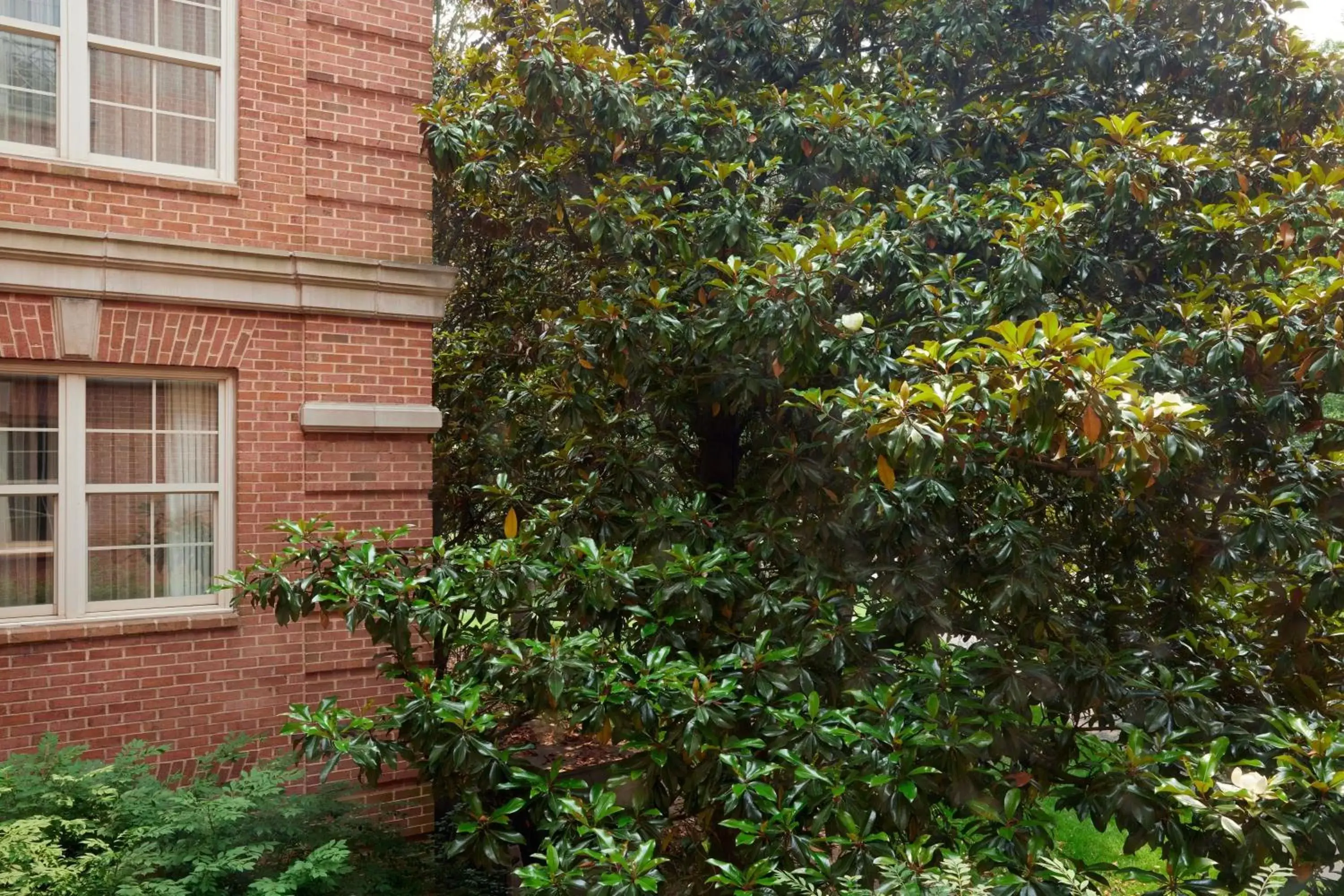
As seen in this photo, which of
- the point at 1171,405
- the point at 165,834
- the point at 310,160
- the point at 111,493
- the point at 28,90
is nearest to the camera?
the point at 1171,405

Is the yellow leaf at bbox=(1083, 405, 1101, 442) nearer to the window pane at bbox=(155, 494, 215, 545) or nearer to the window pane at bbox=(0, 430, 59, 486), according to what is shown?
the window pane at bbox=(155, 494, 215, 545)

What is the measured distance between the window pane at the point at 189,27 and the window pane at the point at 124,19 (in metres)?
0.08

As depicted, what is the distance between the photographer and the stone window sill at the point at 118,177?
725 cm

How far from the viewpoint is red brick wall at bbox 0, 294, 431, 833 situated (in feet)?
24.0

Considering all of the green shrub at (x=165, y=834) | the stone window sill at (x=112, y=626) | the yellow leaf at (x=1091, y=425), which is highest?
the yellow leaf at (x=1091, y=425)

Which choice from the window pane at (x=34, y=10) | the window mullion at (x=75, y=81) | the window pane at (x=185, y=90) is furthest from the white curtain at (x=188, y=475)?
the window pane at (x=34, y=10)

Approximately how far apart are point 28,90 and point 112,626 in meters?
3.93

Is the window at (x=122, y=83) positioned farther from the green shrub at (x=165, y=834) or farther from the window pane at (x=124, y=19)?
the green shrub at (x=165, y=834)

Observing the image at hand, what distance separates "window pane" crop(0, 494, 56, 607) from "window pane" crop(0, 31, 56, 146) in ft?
8.58

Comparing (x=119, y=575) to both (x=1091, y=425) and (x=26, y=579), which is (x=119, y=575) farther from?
(x=1091, y=425)

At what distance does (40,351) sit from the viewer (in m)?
7.29

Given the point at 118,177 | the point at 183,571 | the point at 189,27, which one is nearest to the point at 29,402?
the point at 183,571

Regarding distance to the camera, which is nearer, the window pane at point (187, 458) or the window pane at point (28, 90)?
the window pane at point (28, 90)

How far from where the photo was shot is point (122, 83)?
7.71m
